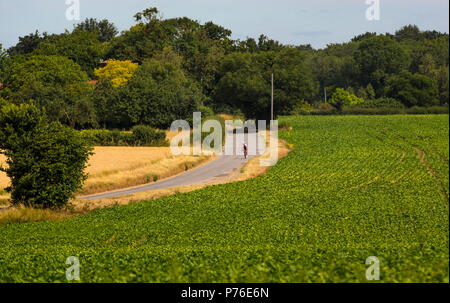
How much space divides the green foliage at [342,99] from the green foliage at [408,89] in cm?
1906

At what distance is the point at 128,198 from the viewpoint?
121 feet

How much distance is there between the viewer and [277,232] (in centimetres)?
2364

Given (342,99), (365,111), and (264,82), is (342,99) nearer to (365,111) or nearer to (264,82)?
(365,111)

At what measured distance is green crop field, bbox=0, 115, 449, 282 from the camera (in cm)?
1356

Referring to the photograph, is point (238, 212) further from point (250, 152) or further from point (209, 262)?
point (250, 152)

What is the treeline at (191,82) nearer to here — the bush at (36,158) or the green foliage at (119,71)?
the green foliage at (119,71)

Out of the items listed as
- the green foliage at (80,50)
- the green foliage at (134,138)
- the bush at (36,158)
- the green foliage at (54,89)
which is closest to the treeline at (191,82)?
the green foliage at (54,89)

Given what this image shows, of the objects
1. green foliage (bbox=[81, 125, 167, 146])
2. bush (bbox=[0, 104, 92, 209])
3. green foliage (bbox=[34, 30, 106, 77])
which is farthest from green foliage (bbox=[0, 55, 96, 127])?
bush (bbox=[0, 104, 92, 209])

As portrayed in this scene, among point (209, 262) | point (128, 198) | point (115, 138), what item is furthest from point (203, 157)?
point (209, 262)

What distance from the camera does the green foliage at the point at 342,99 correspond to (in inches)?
3857

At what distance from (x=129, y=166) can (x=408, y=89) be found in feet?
118

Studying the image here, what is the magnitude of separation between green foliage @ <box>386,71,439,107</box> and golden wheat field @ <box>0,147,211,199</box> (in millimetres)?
23845

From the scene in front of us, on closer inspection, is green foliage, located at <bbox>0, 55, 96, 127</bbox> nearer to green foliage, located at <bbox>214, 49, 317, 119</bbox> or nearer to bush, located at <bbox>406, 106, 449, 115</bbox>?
green foliage, located at <bbox>214, 49, 317, 119</bbox>
